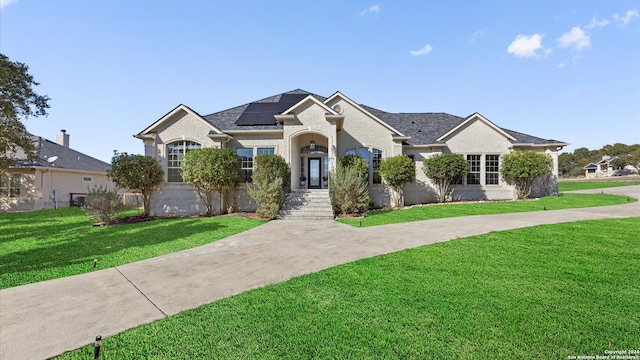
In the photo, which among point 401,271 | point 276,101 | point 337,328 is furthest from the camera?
point 276,101

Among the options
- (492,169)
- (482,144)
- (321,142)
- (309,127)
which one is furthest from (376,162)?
(492,169)

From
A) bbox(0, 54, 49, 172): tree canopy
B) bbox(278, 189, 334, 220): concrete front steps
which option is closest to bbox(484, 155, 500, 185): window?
bbox(278, 189, 334, 220): concrete front steps

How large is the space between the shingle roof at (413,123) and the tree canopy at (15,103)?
851cm

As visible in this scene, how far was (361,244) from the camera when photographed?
727 cm

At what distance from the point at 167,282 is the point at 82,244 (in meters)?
5.39

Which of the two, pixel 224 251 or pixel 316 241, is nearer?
pixel 224 251

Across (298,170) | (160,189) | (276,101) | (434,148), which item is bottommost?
(160,189)

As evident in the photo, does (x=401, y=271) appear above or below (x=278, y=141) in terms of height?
below

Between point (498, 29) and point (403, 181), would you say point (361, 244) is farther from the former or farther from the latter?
point (498, 29)

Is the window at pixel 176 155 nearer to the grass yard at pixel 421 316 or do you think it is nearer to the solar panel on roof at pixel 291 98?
the solar panel on roof at pixel 291 98

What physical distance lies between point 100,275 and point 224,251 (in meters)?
2.47

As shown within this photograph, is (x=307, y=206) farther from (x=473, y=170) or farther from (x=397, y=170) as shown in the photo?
(x=473, y=170)

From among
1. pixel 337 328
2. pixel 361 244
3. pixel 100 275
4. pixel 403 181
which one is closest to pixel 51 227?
pixel 100 275

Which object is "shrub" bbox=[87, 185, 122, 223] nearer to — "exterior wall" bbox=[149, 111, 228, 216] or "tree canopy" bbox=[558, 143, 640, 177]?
"exterior wall" bbox=[149, 111, 228, 216]
